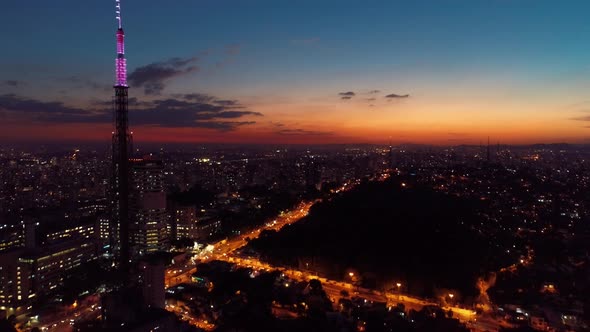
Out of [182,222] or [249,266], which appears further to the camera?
[182,222]

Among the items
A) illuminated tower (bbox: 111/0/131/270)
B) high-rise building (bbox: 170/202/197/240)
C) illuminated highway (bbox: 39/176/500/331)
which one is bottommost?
illuminated highway (bbox: 39/176/500/331)

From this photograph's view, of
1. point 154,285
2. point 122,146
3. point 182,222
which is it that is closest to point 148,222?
point 182,222

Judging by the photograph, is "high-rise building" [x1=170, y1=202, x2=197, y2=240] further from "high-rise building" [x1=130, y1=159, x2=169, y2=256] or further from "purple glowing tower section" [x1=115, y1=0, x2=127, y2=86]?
"purple glowing tower section" [x1=115, y1=0, x2=127, y2=86]

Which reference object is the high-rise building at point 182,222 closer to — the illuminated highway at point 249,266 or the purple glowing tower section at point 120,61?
the illuminated highway at point 249,266

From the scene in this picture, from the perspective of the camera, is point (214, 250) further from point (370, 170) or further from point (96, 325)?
point (370, 170)

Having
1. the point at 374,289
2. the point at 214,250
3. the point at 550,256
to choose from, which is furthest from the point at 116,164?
the point at 550,256

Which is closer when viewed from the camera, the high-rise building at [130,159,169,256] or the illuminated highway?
the illuminated highway

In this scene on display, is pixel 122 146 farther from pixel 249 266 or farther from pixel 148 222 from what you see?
pixel 249 266

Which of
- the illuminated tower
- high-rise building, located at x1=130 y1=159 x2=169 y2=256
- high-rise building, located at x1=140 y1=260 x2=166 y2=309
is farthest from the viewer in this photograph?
high-rise building, located at x1=130 y1=159 x2=169 y2=256

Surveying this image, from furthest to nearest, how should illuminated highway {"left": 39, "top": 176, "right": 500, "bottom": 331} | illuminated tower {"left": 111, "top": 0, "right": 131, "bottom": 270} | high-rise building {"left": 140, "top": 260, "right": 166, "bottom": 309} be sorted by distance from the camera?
illuminated tower {"left": 111, "top": 0, "right": 131, "bottom": 270} < high-rise building {"left": 140, "top": 260, "right": 166, "bottom": 309} < illuminated highway {"left": 39, "top": 176, "right": 500, "bottom": 331}

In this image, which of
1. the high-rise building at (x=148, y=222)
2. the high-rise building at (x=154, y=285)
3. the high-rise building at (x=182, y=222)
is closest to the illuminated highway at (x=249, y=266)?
the high-rise building at (x=154, y=285)

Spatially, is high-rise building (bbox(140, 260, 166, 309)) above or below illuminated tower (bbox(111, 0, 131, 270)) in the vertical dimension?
below

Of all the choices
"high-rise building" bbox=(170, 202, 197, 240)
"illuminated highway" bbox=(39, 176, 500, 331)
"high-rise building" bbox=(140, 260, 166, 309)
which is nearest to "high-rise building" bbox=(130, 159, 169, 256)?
"high-rise building" bbox=(170, 202, 197, 240)
